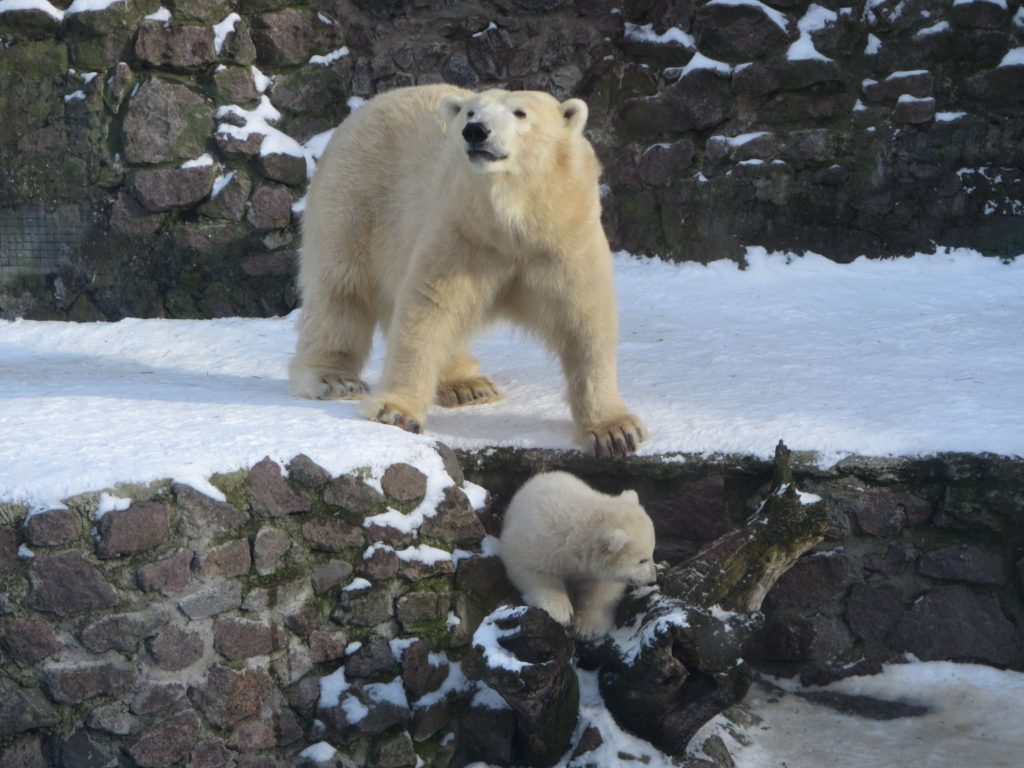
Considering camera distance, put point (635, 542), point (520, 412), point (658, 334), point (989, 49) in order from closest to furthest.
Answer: point (635, 542), point (520, 412), point (658, 334), point (989, 49)

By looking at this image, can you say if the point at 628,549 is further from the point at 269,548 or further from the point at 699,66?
the point at 699,66

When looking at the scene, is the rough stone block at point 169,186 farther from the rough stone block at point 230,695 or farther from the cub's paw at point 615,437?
the rough stone block at point 230,695

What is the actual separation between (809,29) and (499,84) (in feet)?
5.61

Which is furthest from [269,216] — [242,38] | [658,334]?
[658,334]

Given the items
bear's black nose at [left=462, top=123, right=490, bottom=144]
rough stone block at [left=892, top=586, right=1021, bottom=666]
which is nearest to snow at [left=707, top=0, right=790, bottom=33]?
bear's black nose at [left=462, top=123, right=490, bottom=144]

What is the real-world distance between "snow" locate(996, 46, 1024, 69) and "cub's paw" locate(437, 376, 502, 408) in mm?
3536

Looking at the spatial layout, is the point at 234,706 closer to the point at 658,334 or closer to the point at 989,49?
the point at 658,334

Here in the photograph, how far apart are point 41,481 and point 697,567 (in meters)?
1.89

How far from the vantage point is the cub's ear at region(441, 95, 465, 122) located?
3.98 m

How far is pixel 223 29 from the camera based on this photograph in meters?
6.38

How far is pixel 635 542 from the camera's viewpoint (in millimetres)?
3465

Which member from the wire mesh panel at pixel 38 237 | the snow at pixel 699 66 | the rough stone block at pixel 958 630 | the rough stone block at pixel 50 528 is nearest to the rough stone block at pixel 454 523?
the rough stone block at pixel 50 528

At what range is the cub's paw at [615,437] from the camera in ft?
13.0

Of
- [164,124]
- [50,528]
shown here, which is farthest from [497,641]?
Answer: [164,124]
